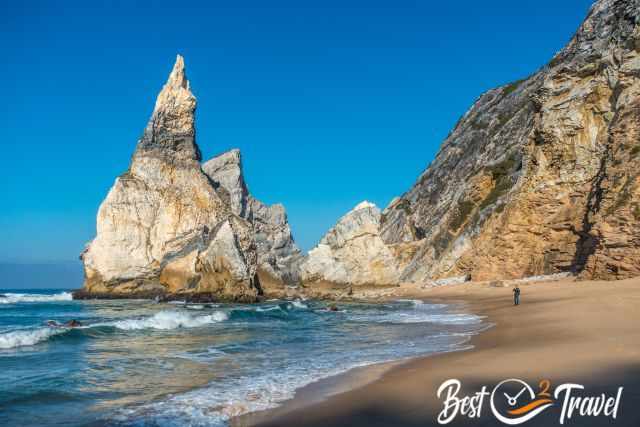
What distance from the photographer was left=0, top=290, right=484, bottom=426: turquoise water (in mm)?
8727

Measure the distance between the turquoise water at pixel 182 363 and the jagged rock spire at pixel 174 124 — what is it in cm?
3829

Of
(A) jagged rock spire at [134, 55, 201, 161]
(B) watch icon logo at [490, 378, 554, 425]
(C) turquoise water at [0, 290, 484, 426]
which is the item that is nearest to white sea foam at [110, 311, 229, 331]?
(C) turquoise water at [0, 290, 484, 426]

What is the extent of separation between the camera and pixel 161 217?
5772cm

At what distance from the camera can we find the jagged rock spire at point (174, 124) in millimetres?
60344

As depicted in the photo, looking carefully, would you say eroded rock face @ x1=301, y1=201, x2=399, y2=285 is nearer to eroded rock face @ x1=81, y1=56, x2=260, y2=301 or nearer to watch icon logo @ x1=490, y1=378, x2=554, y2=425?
eroded rock face @ x1=81, y1=56, x2=260, y2=301

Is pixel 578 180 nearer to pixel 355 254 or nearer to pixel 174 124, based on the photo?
pixel 355 254

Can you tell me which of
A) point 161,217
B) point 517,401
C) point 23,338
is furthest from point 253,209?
point 517,401

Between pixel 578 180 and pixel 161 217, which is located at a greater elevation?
pixel 161 217

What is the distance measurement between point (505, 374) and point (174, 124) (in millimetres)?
58056

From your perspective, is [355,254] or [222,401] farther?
[355,254]

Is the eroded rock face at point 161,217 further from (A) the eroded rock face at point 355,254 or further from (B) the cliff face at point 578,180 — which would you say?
(B) the cliff face at point 578,180

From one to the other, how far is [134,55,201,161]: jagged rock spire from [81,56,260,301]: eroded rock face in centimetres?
11

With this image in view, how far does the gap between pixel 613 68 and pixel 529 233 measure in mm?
11651

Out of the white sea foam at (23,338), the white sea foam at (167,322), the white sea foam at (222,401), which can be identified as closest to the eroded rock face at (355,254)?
the white sea foam at (167,322)
